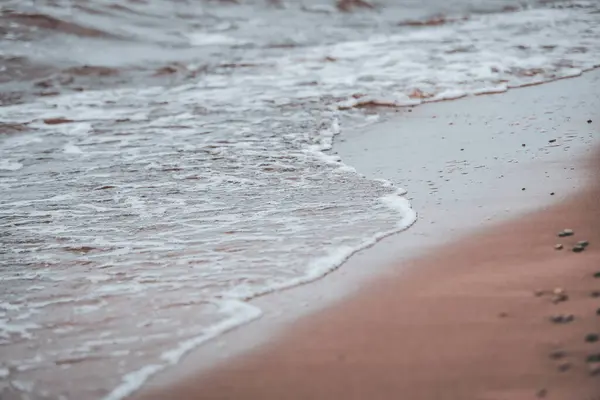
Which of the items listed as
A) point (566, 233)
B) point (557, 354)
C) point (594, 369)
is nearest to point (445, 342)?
point (557, 354)

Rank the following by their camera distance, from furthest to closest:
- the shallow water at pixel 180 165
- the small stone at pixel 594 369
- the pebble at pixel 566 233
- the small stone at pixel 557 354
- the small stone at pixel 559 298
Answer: the pebble at pixel 566 233
the shallow water at pixel 180 165
the small stone at pixel 559 298
the small stone at pixel 557 354
the small stone at pixel 594 369

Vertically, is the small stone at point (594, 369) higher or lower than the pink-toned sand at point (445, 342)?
higher

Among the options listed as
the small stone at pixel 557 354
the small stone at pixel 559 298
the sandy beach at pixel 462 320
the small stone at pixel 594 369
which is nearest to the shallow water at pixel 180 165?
the sandy beach at pixel 462 320

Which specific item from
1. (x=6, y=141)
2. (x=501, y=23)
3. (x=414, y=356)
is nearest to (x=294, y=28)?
(x=501, y=23)

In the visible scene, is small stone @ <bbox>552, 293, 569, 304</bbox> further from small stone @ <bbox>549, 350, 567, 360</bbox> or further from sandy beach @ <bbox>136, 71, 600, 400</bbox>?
small stone @ <bbox>549, 350, 567, 360</bbox>

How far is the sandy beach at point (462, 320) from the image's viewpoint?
77.2 inches

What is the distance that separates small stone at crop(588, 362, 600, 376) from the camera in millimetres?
1878

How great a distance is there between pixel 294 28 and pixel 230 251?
811cm

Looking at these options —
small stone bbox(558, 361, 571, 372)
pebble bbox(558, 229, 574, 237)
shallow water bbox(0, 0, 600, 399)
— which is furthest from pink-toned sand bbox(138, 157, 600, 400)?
shallow water bbox(0, 0, 600, 399)

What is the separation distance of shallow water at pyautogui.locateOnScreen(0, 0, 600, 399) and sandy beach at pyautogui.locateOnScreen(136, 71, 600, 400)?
0.23 metres

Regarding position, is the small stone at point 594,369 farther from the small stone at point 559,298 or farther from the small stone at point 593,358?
the small stone at point 559,298

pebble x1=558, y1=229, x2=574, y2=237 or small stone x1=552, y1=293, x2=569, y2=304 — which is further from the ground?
pebble x1=558, y1=229, x2=574, y2=237

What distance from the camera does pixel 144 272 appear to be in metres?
2.80

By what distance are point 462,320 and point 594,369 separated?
444mm
